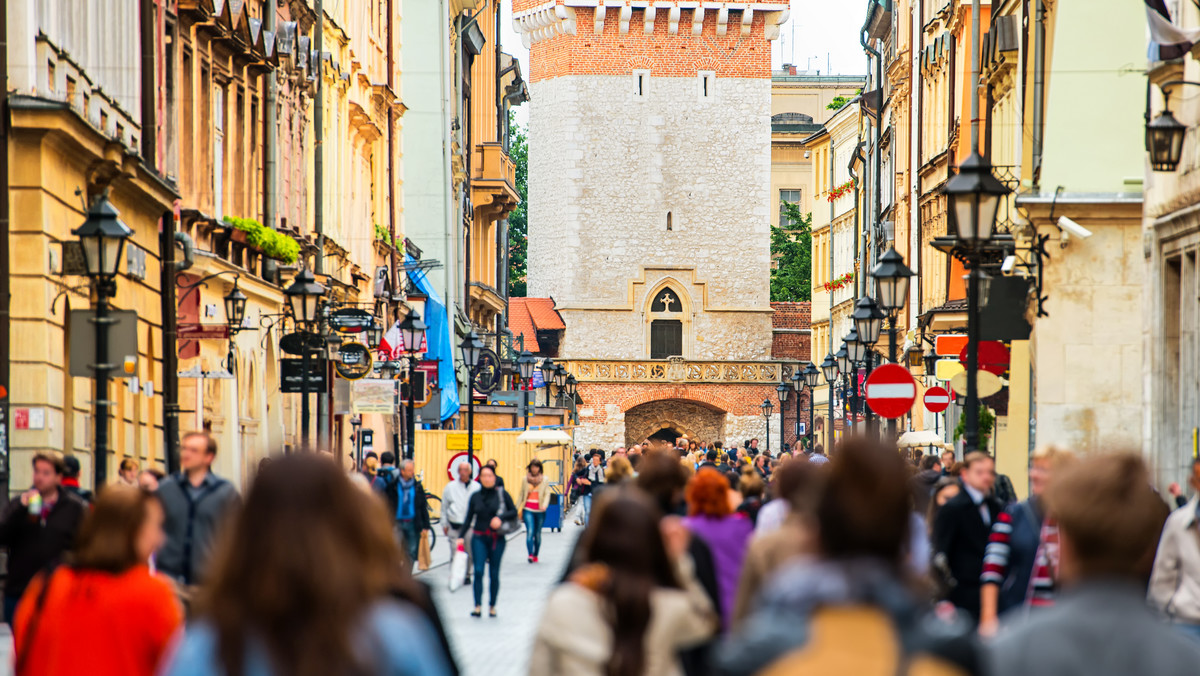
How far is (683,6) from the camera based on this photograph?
74750 mm

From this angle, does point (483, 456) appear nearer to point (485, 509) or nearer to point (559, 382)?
point (559, 382)

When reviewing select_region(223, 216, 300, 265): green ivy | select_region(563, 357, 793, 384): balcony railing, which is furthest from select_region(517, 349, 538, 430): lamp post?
select_region(563, 357, 793, 384): balcony railing

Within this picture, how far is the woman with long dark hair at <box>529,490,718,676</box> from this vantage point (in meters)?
5.80

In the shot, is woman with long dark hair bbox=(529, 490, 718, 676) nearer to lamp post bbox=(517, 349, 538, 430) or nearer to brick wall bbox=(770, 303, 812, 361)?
lamp post bbox=(517, 349, 538, 430)

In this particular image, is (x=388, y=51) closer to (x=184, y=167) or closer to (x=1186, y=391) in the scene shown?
(x=184, y=167)

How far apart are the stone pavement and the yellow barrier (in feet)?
28.1

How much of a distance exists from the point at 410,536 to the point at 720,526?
44.0ft

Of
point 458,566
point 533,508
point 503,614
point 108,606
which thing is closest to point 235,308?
point 533,508

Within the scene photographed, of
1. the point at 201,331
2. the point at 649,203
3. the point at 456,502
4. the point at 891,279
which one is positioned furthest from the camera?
the point at 649,203

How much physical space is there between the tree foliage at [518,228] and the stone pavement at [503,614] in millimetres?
60341

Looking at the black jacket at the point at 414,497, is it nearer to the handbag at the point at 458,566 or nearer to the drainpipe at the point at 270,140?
the handbag at the point at 458,566

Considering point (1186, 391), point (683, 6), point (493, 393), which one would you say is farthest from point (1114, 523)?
point (683, 6)

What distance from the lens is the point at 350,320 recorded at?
27.9 meters

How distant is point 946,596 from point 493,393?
47.4 meters
